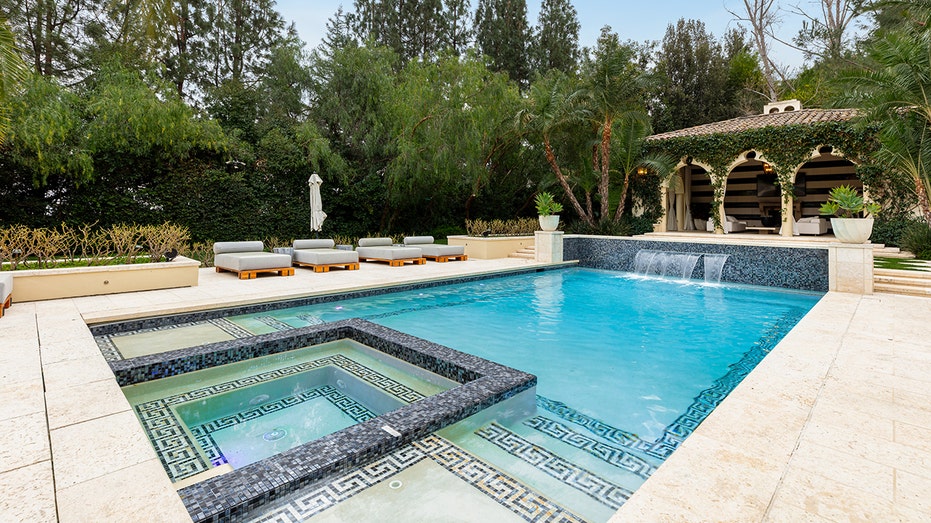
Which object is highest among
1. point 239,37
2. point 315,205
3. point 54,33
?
point 239,37

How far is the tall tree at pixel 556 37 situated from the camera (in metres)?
24.6

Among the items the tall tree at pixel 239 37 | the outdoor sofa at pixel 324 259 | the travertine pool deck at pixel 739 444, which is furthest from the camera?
the tall tree at pixel 239 37

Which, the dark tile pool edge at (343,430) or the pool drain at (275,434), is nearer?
the dark tile pool edge at (343,430)

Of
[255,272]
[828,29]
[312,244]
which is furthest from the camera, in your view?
[828,29]

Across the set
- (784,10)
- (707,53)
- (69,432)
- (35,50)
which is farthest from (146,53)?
(784,10)

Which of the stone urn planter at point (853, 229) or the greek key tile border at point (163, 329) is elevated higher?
the stone urn planter at point (853, 229)

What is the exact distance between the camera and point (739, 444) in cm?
248

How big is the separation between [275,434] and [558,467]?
6.36 ft

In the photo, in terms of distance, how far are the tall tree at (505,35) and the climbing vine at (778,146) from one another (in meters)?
10.3

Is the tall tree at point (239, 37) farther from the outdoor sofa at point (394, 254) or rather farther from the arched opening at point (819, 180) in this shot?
the arched opening at point (819, 180)

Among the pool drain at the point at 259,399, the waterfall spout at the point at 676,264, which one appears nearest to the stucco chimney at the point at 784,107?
the waterfall spout at the point at 676,264

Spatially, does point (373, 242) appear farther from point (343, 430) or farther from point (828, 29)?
point (828, 29)

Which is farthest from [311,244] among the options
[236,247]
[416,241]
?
[416,241]

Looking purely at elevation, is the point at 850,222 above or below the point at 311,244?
above
